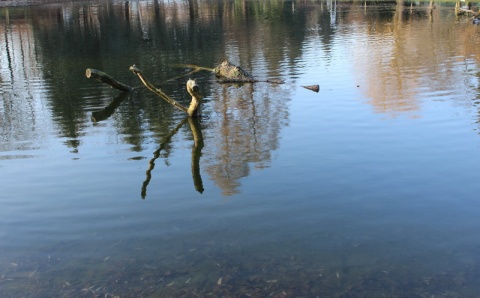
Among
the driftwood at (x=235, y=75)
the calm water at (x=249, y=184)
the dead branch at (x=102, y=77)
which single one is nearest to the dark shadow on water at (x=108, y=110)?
the calm water at (x=249, y=184)

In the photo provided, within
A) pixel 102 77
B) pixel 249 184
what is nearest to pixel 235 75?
pixel 102 77

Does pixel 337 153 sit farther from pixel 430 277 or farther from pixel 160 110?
pixel 160 110

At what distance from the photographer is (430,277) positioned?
36.0ft

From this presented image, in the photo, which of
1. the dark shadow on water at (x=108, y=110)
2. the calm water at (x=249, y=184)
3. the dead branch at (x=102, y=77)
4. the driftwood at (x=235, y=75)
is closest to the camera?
the calm water at (x=249, y=184)

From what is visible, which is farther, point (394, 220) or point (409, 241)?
point (394, 220)

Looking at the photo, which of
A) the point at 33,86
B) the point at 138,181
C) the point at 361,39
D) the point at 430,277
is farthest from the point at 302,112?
the point at 361,39

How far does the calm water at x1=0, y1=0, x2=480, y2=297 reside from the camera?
11250 millimetres

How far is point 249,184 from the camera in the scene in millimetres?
16234

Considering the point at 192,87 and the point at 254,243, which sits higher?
the point at 192,87

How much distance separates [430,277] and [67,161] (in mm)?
13005

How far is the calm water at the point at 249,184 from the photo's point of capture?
11.2 m

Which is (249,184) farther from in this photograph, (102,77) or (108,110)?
(102,77)

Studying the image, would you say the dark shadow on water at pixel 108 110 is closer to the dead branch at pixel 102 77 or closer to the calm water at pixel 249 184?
the calm water at pixel 249 184

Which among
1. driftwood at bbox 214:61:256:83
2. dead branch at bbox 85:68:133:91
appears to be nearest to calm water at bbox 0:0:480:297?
driftwood at bbox 214:61:256:83
